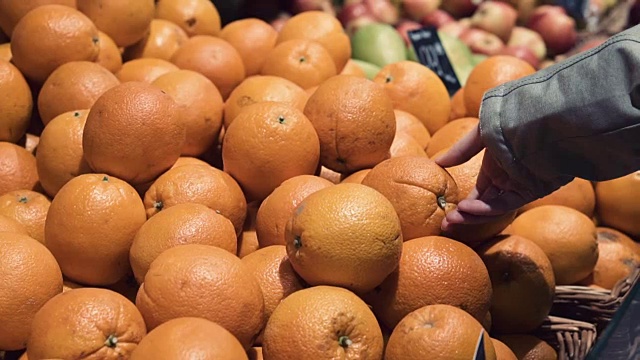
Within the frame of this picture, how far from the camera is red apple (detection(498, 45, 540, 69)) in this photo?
409 centimetres

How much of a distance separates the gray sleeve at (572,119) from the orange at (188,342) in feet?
2.51

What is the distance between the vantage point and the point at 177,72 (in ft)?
6.68

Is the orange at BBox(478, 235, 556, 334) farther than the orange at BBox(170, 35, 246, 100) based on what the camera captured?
No

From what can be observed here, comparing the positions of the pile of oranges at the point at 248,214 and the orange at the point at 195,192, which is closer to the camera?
the pile of oranges at the point at 248,214

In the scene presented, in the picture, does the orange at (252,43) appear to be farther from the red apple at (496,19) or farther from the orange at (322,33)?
the red apple at (496,19)

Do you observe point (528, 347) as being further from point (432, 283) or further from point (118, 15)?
point (118, 15)

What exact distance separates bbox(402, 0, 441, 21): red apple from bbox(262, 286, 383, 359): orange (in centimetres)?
373

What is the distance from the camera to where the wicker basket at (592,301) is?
1.96 meters

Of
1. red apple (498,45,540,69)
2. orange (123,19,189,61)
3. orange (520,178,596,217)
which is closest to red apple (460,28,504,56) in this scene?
red apple (498,45,540,69)

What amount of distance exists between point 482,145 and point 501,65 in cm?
85

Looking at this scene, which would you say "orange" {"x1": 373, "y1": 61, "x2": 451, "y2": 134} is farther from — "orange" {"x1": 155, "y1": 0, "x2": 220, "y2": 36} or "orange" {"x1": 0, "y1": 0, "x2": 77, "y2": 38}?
"orange" {"x1": 0, "y1": 0, "x2": 77, "y2": 38}

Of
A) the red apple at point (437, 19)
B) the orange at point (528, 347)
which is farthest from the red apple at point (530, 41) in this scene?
the orange at point (528, 347)

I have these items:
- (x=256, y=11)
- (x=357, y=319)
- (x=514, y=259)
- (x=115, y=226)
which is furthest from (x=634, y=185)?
(x=256, y=11)

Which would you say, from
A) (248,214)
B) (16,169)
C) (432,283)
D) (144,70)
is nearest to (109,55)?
(144,70)
